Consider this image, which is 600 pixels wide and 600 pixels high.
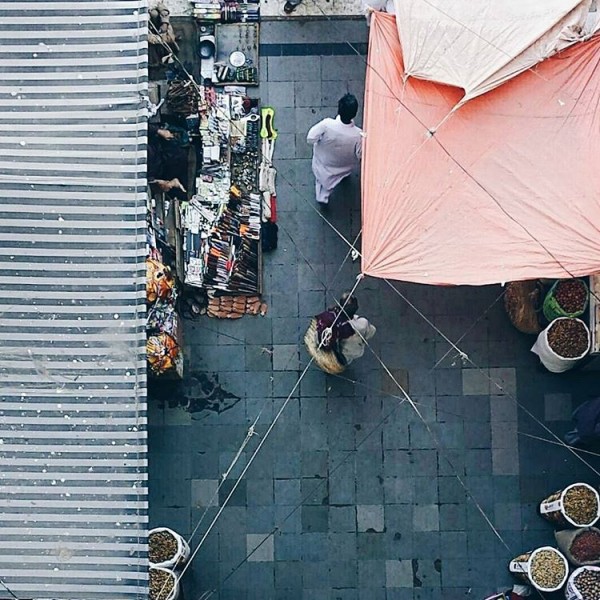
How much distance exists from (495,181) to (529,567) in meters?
3.26

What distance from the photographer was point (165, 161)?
24.1 ft

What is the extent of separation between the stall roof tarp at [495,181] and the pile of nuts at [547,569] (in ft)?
8.12

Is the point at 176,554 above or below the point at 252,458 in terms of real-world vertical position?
below

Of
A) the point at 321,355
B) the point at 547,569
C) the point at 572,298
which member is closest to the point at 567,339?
the point at 572,298

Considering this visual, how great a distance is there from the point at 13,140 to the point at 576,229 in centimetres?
392

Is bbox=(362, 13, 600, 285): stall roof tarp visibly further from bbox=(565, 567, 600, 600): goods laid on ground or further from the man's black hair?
bbox=(565, 567, 600, 600): goods laid on ground

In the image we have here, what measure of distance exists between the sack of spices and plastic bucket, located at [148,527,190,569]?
10.7 feet

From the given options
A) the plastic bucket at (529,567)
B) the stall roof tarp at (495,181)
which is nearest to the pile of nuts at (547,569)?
the plastic bucket at (529,567)

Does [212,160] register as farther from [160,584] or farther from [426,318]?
[160,584]

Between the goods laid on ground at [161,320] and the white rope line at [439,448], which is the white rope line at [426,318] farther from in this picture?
the goods laid on ground at [161,320]

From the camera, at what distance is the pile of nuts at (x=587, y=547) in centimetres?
668

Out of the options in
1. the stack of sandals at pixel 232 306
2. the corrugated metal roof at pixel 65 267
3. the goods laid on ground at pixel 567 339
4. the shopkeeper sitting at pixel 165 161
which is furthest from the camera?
the stack of sandals at pixel 232 306

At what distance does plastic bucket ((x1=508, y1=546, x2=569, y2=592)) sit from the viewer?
6680 mm

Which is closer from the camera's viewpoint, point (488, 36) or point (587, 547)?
point (488, 36)
